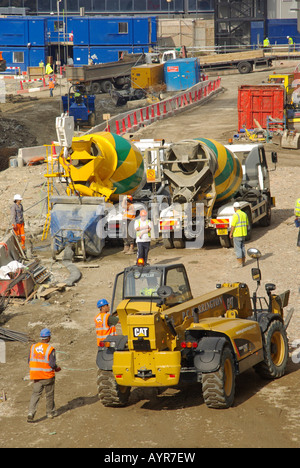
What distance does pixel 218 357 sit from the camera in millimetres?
10133

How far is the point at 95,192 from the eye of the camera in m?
20.7

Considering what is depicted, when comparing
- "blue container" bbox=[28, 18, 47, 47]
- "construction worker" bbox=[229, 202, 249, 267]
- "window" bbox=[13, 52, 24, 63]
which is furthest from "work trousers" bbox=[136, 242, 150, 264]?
"window" bbox=[13, 52, 24, 63]

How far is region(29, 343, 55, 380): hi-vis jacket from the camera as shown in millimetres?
10508

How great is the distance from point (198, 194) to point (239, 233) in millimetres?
2335

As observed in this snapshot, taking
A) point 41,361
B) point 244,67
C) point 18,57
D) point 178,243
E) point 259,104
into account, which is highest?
point 18,57

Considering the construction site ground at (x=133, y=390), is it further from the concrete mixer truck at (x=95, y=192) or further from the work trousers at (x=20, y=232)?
the concrete mixer truck at (x=95, y=192)

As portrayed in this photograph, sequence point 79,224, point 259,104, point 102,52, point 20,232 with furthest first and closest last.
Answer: point 102,52 < point 259,104 < point 20,232 < point 79,224

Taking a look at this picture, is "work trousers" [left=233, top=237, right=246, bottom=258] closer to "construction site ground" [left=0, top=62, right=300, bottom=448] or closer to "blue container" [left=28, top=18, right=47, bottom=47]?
"construction site ground" [left=0, top=62, right=300, bottom=448]

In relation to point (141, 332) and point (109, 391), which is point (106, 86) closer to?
point (109, 391)

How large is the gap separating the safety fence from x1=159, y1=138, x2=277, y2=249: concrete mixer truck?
10972mm

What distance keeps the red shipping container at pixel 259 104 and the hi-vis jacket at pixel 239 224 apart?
15.4 meters

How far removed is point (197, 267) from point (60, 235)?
3.74m

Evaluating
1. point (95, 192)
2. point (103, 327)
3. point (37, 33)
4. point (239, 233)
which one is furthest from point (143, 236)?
point (37, 33)

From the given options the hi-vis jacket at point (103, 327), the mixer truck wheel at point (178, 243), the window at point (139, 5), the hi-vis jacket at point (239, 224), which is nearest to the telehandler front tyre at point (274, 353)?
the hi-vis jacket at point (103, 327)
